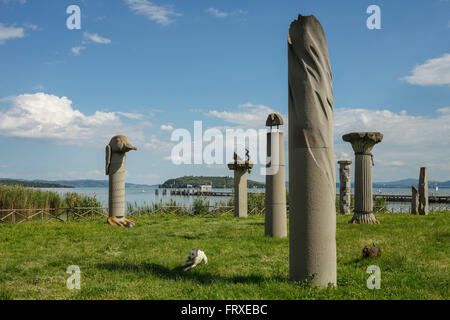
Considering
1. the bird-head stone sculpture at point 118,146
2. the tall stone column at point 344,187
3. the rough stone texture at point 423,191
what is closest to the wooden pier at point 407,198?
the tall stone column at point 344,187

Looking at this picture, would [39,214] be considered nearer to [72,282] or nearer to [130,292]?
[72,282]

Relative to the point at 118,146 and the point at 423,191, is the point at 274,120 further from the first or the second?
the point at 423,191

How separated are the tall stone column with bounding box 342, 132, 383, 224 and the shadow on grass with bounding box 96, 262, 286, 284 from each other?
10.4 meters

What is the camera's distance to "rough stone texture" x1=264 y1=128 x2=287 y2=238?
37.7 ft

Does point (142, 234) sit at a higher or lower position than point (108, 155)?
lower

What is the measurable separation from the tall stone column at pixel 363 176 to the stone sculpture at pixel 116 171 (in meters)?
10.3

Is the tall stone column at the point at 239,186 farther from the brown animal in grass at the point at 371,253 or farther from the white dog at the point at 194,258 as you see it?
the white dog at the point at 194,258

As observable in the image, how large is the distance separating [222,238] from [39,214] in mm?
12129

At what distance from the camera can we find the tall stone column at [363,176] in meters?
15.0

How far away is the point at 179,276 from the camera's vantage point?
6.53m

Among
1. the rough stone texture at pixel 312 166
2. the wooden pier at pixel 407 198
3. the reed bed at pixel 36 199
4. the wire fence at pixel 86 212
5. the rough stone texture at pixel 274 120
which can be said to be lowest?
the wooden pier at pixel 407 198
